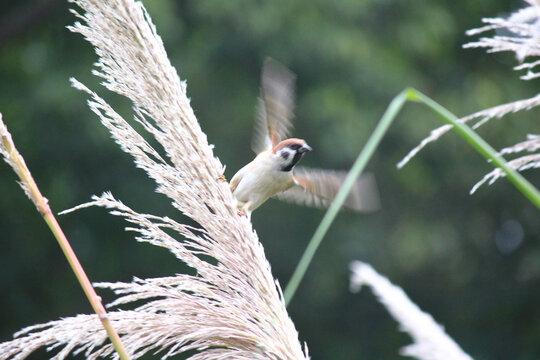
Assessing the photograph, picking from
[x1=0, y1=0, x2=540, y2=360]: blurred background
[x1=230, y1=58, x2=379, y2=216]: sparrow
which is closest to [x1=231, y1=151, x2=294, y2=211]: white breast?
[x1=230, y1=58, x2=379, y2=216]: sparrow

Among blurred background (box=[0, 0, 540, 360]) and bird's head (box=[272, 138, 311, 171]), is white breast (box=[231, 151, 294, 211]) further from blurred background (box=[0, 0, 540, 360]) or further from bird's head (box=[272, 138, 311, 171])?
blurred background (box=[0, 0, 540, 360])

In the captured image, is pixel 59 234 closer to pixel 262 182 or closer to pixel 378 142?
pixel 378 142

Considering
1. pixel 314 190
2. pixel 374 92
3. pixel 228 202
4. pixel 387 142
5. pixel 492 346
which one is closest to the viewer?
pixel 228 202

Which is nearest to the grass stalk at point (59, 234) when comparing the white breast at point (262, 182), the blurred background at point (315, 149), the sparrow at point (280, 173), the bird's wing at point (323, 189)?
the bird's wing at point (323, 189)

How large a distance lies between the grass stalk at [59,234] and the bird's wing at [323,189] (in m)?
0.77

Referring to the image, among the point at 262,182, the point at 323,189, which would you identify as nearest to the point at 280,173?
the point at 262,182

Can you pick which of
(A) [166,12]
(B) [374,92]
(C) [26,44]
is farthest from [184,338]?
(C) [26,44]

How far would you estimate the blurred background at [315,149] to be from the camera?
765cm

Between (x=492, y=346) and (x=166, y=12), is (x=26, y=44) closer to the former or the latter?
(x=166, y=12)

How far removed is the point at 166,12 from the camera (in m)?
7.09

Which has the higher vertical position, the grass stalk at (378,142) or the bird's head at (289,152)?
the bird's head at (289,152)

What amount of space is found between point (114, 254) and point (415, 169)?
3751mm

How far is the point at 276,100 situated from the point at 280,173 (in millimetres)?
420

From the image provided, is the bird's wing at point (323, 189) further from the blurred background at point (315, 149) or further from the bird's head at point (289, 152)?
the blurred background at point (315, 149)
